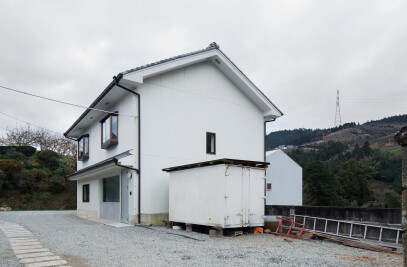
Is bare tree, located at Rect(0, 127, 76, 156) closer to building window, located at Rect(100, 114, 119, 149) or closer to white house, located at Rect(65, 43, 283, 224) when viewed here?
white house, located at Rect(65, 43, 283, 224)

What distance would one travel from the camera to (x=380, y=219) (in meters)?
9.30

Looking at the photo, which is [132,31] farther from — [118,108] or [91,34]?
[118,108]

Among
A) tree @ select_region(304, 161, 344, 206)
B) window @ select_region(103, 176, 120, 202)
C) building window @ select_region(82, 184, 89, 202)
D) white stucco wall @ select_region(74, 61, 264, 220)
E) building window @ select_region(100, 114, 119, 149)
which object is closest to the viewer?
white stucco wall @ select_region(74, 61, 264, 220)

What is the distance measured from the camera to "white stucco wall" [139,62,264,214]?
11.5m

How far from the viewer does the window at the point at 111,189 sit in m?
13.0

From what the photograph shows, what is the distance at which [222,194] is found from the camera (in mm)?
8578

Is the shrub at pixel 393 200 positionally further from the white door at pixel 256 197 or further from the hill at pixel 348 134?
the hill at pixel 348 134

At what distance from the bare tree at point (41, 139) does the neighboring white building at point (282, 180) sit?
19401mm

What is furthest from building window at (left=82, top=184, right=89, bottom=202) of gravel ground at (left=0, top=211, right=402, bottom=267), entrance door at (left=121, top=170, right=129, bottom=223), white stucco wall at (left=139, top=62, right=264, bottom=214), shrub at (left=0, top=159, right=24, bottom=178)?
shrub at (left=0, top=159, right=24, bottom=178)

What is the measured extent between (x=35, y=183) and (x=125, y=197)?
52.1 feet

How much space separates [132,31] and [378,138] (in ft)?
185

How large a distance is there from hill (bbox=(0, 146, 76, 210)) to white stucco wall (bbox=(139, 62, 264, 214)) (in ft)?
50.4

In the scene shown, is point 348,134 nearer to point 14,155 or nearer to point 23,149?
point 23,149

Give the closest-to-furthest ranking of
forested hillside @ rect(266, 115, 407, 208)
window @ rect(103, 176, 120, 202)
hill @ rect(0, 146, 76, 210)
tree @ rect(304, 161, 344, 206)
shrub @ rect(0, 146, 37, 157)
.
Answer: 1. window @ rect(103, 176, 120, 202)
2. hill @ rect(0, 146, 76, 210)
3. shrub @ rect(0, 146, 37, 157)
4. tree @ rect(304, 161, 344, 206)
5. forested hillside @ rect(266, 115, 407, 208)
